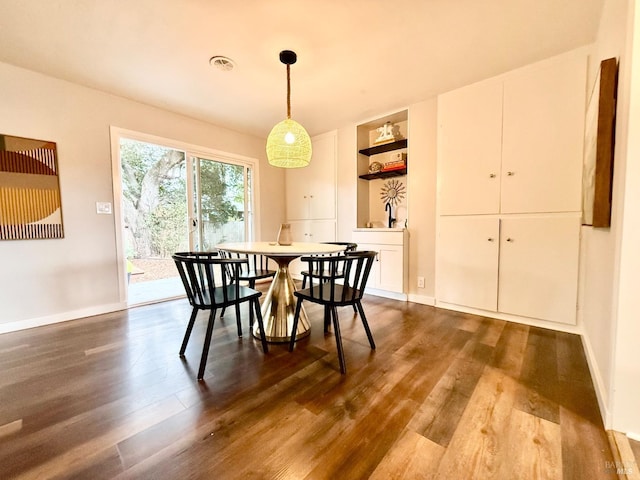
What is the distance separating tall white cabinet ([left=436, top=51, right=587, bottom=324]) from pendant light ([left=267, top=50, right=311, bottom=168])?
1.57m

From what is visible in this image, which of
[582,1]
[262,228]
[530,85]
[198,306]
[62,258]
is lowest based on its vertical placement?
[198,306]

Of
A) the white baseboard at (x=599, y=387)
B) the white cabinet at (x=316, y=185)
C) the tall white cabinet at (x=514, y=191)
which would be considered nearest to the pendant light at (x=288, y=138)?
the tall white cabinet at (x=514, y=191)

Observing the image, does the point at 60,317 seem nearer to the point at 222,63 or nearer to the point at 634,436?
the point at 222,63

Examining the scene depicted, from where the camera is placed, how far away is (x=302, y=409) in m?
1.27

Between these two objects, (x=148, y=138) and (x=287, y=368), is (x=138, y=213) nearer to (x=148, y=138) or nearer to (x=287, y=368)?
(x=148, y=138)

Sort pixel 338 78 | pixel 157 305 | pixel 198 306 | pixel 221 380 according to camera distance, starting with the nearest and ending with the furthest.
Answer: pixel 221 380 → pixel 198 306 → pixel 338 78 → pixel 157 305

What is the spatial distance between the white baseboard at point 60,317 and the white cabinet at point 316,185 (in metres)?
2.68

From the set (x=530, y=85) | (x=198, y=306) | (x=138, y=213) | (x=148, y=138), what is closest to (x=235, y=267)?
(x=198, y=306)

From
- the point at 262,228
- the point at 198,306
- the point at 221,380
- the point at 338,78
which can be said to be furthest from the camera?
the point at 262,228

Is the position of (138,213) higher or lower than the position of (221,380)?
higher

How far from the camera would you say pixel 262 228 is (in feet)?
13.8

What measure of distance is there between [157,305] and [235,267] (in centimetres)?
195

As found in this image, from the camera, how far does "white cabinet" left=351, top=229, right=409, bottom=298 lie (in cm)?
310

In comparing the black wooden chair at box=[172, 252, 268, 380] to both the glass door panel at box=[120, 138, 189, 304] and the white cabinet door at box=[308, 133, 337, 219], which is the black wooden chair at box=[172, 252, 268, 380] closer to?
the glass door panel at box=[120, 138, 189, 304]
